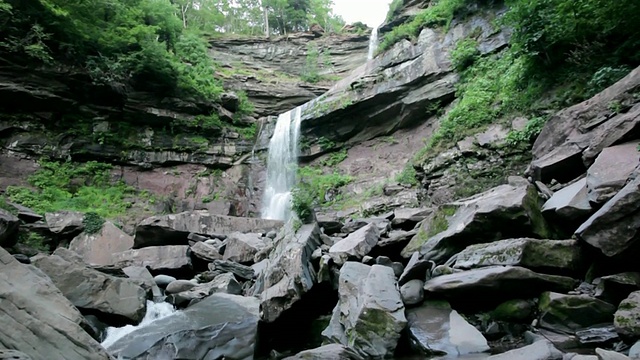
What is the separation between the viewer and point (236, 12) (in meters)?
36.7

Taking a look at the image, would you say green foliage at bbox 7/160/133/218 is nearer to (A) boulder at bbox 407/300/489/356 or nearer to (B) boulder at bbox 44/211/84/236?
(B) boulder at bbox 44/211/84/236

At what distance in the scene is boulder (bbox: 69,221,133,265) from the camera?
1159 centimetres

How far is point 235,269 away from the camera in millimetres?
8781

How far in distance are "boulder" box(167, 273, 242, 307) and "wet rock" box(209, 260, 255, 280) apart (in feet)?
1.14

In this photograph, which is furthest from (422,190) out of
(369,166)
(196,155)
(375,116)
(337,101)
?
(196,155)

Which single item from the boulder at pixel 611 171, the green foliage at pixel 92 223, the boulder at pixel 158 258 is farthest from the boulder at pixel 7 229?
the boulder at pixel 611 171

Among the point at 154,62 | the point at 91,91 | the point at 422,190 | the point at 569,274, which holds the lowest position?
the point at 569,274

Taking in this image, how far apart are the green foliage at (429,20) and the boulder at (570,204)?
14204 mm

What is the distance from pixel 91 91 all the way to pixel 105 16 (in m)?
3.59

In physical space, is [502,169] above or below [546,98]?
below

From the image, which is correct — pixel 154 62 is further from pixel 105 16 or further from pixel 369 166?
pixel 369 166

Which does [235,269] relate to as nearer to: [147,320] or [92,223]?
[147,320]

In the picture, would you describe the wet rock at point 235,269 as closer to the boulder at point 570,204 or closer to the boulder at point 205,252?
the boulder at point 205,252

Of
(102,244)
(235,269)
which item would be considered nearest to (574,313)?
(235,269)
